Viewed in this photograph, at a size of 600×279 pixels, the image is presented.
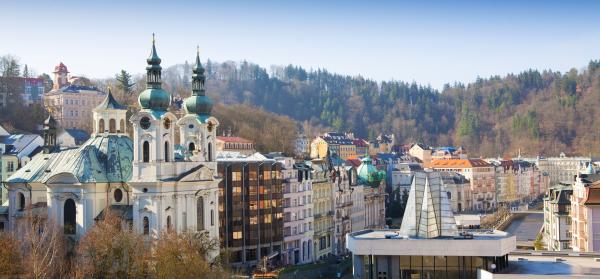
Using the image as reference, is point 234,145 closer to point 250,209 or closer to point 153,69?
point 250,209

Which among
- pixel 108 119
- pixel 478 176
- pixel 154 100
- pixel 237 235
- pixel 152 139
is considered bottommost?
pixel 237 235

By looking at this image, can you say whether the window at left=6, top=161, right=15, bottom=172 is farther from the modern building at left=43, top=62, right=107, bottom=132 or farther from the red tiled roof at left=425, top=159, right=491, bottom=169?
the red tiled roof at left=425, top=159, right=491, bottom=169

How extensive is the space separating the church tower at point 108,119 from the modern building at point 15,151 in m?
25.1

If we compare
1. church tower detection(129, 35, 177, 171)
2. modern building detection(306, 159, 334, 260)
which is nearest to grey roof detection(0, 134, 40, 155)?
modern building detection(306, 159, 334, 260)

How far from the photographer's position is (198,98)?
2982 inches

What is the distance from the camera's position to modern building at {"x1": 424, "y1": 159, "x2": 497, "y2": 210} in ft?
591

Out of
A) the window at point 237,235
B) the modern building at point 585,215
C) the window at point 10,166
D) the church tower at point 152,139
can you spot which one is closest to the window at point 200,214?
the church tower at point 152,139

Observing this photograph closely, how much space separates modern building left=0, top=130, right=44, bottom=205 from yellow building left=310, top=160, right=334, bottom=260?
2914cm

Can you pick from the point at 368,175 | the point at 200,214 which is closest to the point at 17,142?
the point at 200,214

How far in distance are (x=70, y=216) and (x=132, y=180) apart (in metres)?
5.58

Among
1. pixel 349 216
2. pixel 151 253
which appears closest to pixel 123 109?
pixel 151 253

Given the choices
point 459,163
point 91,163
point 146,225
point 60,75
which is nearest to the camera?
point 146,225

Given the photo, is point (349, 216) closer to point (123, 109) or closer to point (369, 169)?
point (369, 169)

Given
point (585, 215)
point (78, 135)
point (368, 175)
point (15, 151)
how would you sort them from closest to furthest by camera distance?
point (585, 215), point (15, 151), point (78, 135), point (368, 175)
